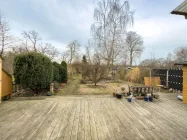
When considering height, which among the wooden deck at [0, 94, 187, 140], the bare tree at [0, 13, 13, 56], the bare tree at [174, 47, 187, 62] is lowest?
the wooden deck at [0, 94, 187, 140]

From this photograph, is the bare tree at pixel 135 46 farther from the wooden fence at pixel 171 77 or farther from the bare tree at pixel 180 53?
the wooden fence at pixel 171 77

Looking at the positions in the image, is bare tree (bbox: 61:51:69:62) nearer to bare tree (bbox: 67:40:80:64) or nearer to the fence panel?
bare tree (bbox: 67:40:80:64)

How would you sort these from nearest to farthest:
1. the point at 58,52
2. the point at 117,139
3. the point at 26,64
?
the point at 117,139 < the point at 26,64 < the point at 58,52

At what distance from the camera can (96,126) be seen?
310 centimetres

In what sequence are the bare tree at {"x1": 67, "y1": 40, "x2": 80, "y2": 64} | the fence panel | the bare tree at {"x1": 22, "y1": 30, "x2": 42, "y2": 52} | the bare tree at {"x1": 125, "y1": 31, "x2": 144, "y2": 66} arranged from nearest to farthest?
1. the fence panel
2. the bare tree at {"x1": 22, "y1": 30, "x2": 42, "y2": 52}
3. the bare tree at {"x1": 125, "y1": 31, "x2": 144, "y2": 66}
4. the bare tree at {"x1": 67, "y1": 40, "x2": 80, "y2": 64}

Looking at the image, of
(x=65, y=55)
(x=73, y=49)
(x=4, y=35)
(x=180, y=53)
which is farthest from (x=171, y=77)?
(x=65, y=55)

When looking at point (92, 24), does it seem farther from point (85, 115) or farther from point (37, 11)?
point (85, 115)

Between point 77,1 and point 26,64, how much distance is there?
579 centimetres

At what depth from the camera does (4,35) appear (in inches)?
507

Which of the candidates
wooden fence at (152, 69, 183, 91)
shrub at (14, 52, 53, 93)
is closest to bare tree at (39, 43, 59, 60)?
shrub at (14, 52, 53, 93)

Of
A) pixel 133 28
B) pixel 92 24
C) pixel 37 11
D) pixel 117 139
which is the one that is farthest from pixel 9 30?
pixel 117 139

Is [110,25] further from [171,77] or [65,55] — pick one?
[65,55]

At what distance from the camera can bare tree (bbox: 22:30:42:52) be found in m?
16.9

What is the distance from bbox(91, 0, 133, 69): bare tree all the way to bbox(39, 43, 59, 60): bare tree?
8966mm
